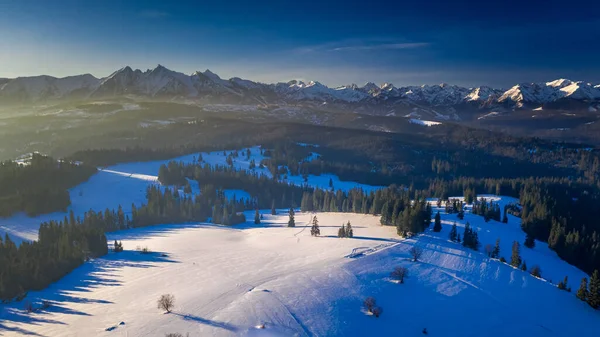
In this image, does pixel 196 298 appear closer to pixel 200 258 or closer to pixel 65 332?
pixel 65 332

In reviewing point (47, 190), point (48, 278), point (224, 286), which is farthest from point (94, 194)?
point (224, 286)

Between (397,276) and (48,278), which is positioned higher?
→ (397,276)

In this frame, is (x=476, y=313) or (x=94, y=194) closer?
(x=476, y=313)

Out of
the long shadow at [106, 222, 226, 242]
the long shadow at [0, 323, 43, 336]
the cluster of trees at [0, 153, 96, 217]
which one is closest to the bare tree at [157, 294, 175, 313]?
the long shadow at [0, 323, 43, 336]

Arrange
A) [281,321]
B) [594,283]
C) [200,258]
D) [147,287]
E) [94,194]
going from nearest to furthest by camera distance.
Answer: [281,321] < [594,283] < [147,287] < [200,258] < [94,194]

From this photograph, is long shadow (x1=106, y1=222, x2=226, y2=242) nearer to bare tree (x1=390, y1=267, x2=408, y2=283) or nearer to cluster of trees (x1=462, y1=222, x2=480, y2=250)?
bare tree (x1=390, y1=267, x2=408, y2=283)

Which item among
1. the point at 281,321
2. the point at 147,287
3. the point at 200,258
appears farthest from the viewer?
the point at 200,258
